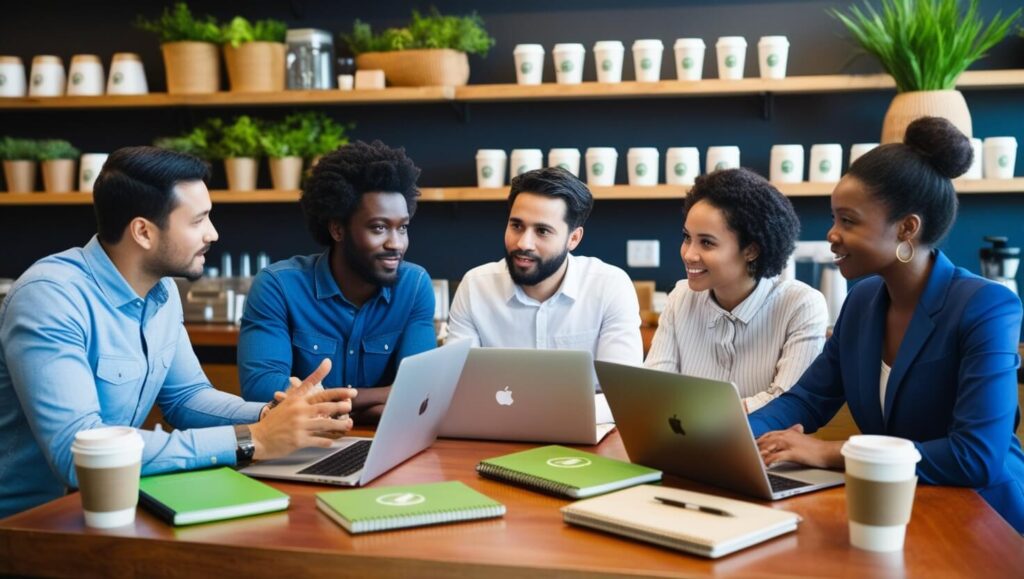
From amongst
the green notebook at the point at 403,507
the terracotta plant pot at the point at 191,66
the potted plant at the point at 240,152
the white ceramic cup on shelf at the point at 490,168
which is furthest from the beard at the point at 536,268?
the terracotta plant pot at the point at 191,66

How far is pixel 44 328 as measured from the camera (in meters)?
1.73

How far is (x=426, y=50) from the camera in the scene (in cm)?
380

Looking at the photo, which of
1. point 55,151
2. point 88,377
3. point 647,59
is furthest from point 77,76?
point 88,377

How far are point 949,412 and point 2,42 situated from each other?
410 cm

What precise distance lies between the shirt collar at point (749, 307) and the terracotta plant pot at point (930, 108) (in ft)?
4.40

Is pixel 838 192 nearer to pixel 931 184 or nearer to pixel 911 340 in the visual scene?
pixel 931 184

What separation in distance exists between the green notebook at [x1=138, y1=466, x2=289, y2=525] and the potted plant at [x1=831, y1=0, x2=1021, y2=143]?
2654 mm

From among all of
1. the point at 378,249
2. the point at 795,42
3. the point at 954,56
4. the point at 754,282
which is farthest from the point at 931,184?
the point at 795,42

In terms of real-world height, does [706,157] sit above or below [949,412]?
above

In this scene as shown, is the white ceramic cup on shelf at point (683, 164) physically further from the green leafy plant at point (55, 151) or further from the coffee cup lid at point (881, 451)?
the coffee cup lid at point (881, 451)

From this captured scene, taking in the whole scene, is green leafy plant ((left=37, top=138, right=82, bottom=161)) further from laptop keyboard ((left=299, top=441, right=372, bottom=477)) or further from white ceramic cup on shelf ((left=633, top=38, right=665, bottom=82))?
laptop keyboard ((left=299, top=441, right=372, bottom=477))

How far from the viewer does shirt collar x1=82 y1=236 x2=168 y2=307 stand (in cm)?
189

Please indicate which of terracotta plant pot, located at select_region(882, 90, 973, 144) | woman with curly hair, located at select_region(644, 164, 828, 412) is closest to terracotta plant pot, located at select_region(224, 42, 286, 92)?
woman with curly hair, located at select_region(644, 164, 828, 412)

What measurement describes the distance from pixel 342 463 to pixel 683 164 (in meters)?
2.30
